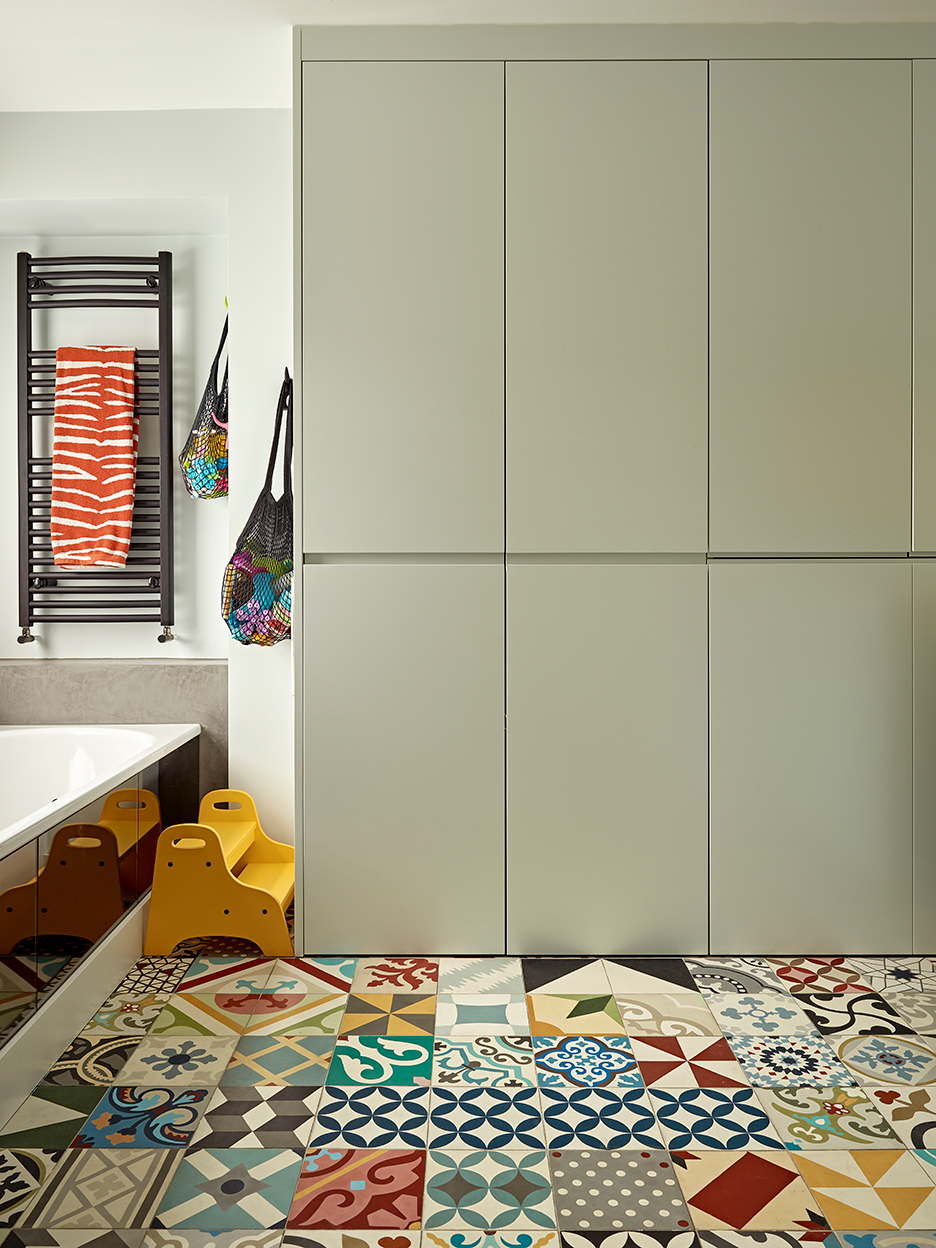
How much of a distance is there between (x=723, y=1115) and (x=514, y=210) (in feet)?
7.11

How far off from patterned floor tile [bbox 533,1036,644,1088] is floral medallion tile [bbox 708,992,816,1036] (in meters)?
0.27

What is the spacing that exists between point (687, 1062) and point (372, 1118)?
678 mm

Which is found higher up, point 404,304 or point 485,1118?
point 404,304

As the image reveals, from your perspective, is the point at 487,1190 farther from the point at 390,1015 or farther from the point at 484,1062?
the point at 390,1015

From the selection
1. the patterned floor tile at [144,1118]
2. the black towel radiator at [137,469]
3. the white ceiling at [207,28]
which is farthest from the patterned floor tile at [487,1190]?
the white ceiling at [207,28]

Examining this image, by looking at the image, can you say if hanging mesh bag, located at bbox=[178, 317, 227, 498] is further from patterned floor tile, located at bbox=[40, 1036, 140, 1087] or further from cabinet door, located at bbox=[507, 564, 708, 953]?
patterned floor tile, located at bbox=[40, 1036, 140, 1087]

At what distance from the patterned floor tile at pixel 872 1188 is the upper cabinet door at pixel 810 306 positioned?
4.60ft

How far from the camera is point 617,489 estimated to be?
2.37 metres

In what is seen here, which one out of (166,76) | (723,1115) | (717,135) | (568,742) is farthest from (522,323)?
(723,1115)

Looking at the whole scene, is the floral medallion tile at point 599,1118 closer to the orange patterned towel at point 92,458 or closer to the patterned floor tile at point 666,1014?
the patterned floor tile at point 666,1014

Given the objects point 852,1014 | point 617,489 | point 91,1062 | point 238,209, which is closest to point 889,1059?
point 852,1014

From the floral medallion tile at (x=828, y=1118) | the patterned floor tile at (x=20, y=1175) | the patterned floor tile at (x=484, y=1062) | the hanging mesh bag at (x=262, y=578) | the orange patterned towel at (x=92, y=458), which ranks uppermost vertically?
the orange patterned towel at (x=92, y=458)

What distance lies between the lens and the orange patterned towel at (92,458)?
3023 mm

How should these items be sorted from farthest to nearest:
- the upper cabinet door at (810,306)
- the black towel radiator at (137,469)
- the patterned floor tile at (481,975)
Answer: the black towel radiator at (137,469) → the upper cabinet door at (810,306) → the patterned floor tile at (481,975)
